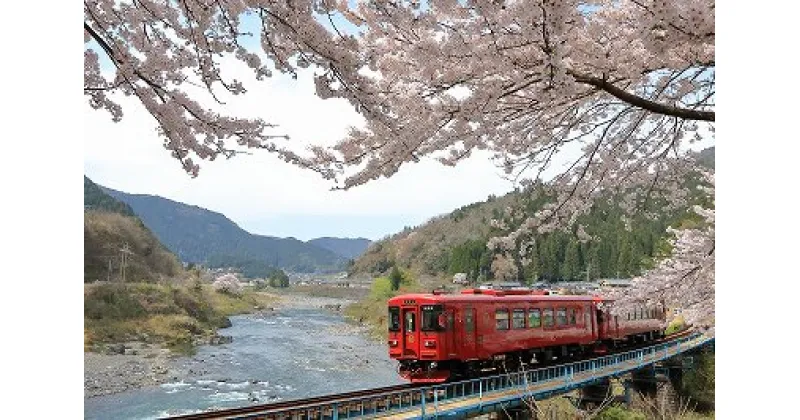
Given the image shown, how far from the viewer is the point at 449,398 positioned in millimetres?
5508

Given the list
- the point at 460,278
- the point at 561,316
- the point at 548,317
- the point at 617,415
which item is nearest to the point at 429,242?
the point at 460,278

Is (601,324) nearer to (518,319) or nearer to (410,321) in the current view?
(518,319)

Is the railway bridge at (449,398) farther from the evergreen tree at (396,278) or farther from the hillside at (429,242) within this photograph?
the hillside at (429,242)

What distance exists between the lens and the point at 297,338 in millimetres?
17234

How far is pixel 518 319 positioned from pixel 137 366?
10.7 meters

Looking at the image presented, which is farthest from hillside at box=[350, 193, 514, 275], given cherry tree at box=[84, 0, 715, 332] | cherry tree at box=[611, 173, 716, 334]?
cherry tree at box=[84, 0, 715, 332]

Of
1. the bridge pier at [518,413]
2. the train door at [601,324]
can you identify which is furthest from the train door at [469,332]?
the train door at [601,324]

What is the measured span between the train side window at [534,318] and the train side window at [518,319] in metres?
0.14

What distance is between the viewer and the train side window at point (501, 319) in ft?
21.5

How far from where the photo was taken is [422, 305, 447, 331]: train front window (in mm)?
6048
